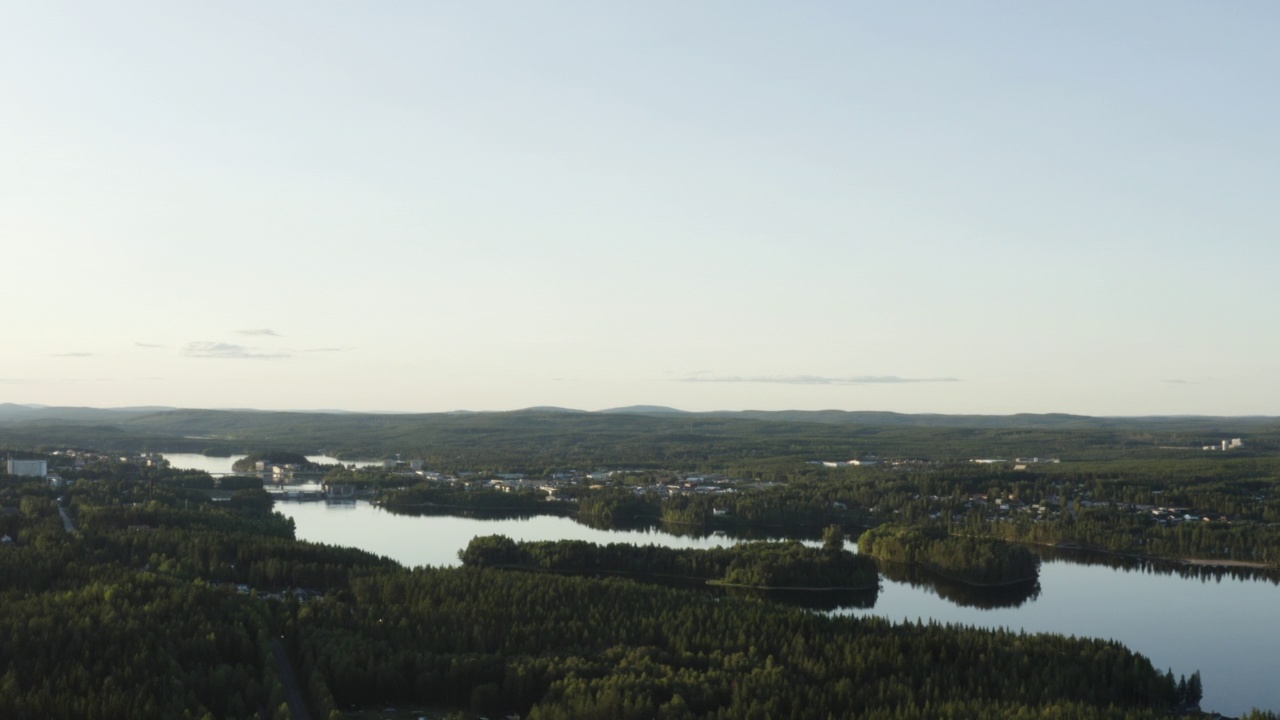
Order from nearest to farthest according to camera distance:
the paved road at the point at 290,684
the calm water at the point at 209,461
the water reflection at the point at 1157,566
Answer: the paved road at the point at 290,684 → the water reflection at the point at 1157,566 → the calm water at the point at 209,461

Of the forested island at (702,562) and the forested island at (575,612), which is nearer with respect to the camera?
the forested island at (575,612)

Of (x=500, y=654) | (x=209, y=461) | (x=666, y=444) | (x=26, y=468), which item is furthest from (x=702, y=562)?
(x=666, y=444)

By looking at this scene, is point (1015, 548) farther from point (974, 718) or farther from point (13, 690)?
point (13, 690)

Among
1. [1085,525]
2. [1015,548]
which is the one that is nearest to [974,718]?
[1015,548]

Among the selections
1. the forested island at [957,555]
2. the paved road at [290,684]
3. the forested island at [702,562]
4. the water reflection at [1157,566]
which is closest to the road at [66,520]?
the forested island at [702,562]

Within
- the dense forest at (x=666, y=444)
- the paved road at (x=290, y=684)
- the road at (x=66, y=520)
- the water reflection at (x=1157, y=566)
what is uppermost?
the dense forest at (x=666, y=444)

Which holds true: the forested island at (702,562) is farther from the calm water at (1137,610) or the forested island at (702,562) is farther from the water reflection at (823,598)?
the calm water at (1137,610)

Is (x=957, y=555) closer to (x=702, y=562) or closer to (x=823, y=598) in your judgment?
(x=823, y=598)
